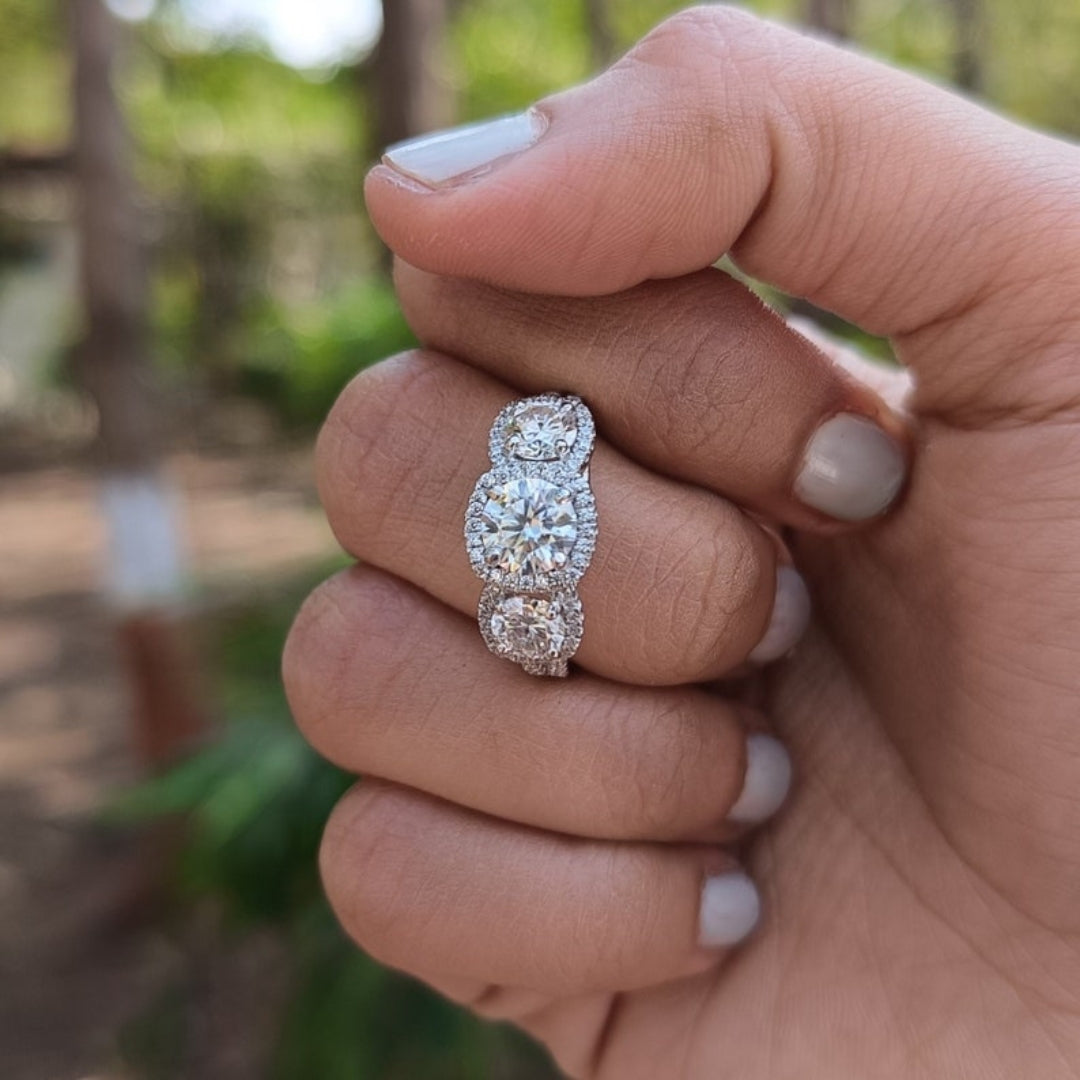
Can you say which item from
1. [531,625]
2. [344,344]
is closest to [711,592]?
[531,625]

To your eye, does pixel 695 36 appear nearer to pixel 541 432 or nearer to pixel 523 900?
pixel 541 432

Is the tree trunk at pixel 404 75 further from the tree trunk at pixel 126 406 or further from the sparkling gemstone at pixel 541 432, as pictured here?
the sparkling gemstone at pixel 541 432

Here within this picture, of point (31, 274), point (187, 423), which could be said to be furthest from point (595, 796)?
point (31, 274)

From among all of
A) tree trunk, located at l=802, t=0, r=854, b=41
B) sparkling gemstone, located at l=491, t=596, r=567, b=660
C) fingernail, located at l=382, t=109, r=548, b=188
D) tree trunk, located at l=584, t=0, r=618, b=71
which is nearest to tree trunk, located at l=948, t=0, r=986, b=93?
tree trunk, located at l=584, t=0, r=618, b=71

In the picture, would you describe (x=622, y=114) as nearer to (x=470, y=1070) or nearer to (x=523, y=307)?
(x=523, y=307)

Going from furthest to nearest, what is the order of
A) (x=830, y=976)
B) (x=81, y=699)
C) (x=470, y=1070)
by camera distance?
(x=81, y=699) < (x=470, y=1070) < (x=830, y=976)

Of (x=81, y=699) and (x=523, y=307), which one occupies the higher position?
(x=523, y=307)

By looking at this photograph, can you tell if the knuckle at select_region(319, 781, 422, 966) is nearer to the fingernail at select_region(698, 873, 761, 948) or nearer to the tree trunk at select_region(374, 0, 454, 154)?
the fingernail at select_region(698, 873, 761, 948)
